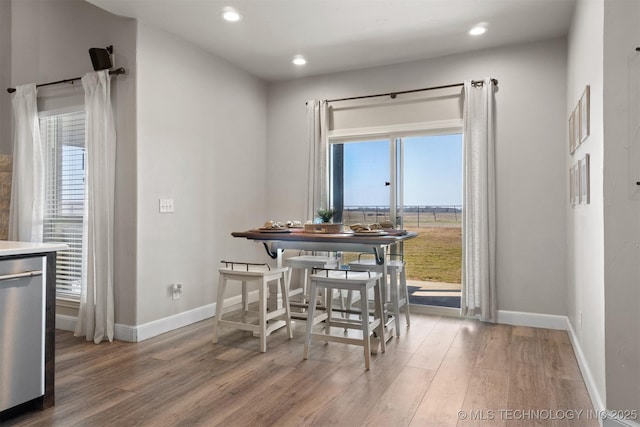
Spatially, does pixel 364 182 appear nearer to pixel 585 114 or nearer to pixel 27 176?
pixel 585 114

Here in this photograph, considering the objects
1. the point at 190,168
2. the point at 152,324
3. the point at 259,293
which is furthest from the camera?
the point at 190,168

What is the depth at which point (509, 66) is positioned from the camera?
4066 millimetres

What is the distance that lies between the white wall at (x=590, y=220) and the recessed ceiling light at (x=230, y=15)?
2.51 m

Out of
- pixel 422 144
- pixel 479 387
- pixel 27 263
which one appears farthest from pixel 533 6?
pixel 27 263

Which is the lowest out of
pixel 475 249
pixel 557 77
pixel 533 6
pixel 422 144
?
pixel 475 249

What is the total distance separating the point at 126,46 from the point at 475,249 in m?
3.65

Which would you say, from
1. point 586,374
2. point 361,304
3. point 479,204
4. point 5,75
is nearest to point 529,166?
point 479,204

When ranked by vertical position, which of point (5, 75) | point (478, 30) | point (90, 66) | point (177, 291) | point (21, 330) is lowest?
point (177, 291)

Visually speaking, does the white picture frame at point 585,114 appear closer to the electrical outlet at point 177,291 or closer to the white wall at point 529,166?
the white wall at point 529,166

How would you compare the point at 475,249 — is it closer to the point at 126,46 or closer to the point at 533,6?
the point at 533,6

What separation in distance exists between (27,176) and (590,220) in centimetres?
451

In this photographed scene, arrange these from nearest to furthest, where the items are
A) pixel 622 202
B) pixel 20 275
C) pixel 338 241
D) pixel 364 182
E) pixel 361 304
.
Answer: pixel 622 202, pixel 20 275, pixel 361 304, pixel 338 241, pixel 364 182

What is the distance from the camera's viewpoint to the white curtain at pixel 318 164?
479 centimetres

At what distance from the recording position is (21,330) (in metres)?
2.14
